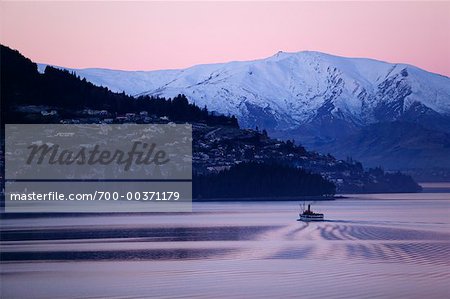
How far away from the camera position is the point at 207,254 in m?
75.6

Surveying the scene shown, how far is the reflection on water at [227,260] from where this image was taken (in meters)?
55.2

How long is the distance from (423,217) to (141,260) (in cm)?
7119

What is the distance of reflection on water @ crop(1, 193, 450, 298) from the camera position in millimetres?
55188

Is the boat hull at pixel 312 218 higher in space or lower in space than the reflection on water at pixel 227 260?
higher

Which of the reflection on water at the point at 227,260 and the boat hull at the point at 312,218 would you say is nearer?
the reflection on water at the point at 227,260

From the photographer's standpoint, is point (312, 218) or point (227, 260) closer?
point (227, 260)

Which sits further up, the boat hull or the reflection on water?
the boat hull

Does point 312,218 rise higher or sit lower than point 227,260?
higher

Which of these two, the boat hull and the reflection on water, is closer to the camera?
the reflection on water

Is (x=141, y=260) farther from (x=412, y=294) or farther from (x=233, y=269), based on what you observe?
(x=412, y=294)

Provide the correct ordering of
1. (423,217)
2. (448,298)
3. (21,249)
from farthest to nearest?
(423,217), (21,249), (448,298)

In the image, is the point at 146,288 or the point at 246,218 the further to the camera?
the point at 246,218

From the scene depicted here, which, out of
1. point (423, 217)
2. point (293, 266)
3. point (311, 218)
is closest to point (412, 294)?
point (293, 266)

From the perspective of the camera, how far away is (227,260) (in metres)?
70.4
